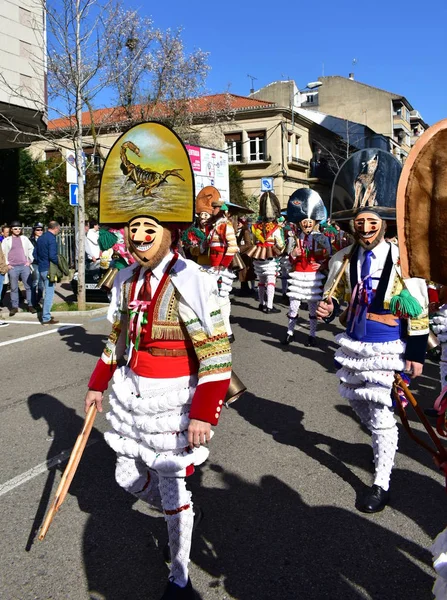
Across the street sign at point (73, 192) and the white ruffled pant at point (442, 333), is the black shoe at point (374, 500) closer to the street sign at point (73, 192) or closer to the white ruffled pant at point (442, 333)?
the white ruffled pant at point (442, 333)

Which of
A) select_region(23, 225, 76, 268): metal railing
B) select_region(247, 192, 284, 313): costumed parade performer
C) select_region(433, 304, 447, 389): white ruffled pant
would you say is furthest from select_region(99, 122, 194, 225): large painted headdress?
select_region(23, 225, 76, 268): metal railing

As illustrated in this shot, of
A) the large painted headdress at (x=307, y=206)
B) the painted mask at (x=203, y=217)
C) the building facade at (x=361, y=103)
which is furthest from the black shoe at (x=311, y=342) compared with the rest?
the building facade at (x=361, y=103)

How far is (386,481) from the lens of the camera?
3.58 metres

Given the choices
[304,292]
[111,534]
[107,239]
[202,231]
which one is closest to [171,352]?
[111,534]

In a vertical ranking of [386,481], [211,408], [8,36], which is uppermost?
[8,36]

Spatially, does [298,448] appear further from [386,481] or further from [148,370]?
[148,370]

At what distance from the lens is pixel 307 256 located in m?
8.94

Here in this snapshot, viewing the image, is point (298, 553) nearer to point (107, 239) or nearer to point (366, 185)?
point (366, 185)

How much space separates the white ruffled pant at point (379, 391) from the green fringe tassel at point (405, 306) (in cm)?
24

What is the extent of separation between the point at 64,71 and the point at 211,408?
37.2ft

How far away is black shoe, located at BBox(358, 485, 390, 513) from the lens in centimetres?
346

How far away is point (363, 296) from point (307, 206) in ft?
16.2

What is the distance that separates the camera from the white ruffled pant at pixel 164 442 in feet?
8.43

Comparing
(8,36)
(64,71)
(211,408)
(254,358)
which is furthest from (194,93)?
(211,408)
